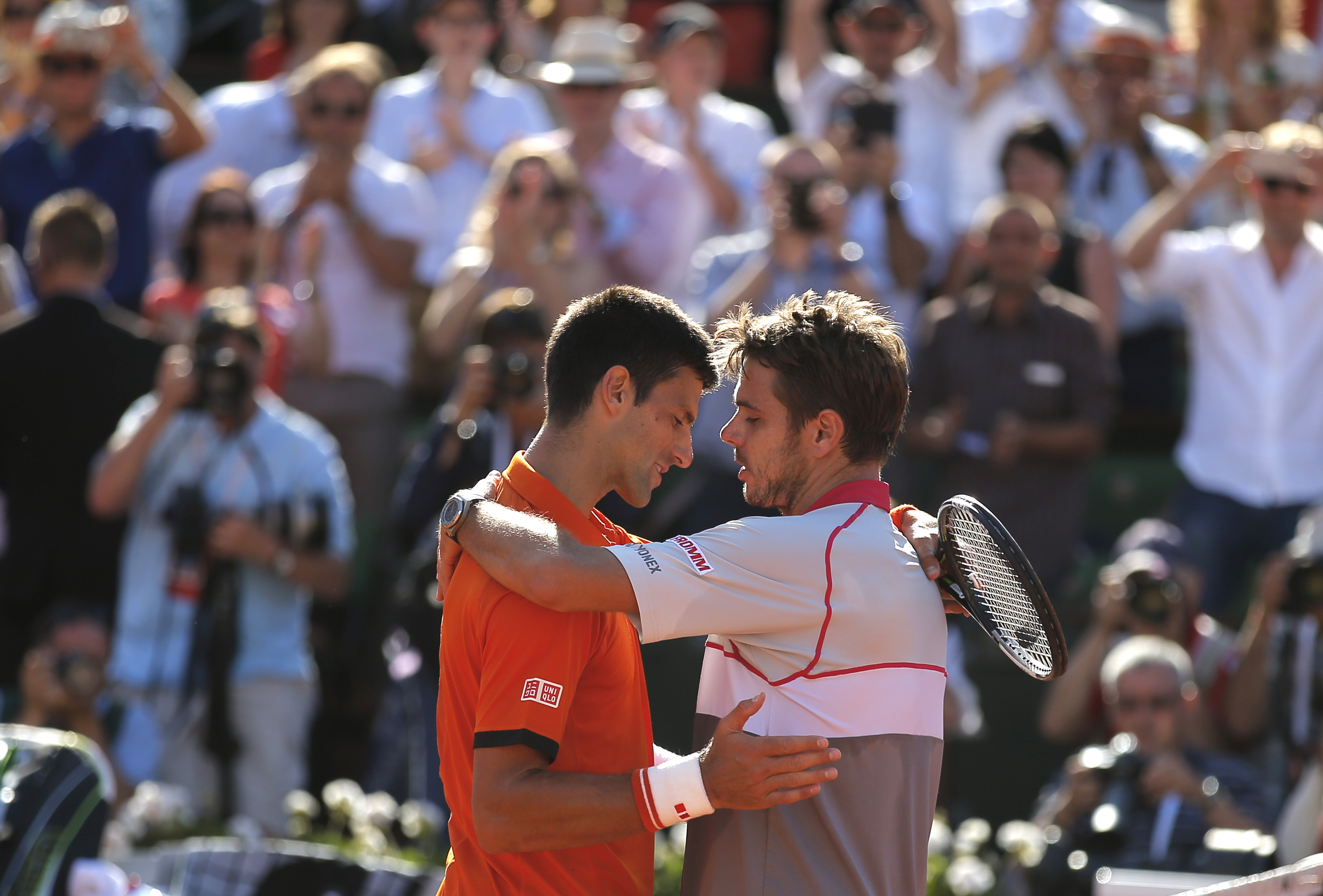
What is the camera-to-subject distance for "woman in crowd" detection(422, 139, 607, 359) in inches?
269

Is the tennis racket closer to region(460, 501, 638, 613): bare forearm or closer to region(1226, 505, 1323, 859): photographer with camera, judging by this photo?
region(460, 501, 638, 613): bare forearm

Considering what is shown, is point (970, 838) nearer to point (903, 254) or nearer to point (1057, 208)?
point (903, 254)

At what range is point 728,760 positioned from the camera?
2.64m

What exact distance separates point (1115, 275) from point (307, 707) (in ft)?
12.5

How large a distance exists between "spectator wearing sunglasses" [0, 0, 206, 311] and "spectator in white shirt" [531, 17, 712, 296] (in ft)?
5.60

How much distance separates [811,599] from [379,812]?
3.28 m

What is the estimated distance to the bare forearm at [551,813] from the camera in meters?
2.65

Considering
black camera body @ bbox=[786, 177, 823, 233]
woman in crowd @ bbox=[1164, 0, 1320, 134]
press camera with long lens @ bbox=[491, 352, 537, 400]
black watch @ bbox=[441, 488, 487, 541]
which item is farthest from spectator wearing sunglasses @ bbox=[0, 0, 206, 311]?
black watch @ bbox=[441, 488, 487, 541]

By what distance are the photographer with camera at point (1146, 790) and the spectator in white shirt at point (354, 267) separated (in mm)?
3305

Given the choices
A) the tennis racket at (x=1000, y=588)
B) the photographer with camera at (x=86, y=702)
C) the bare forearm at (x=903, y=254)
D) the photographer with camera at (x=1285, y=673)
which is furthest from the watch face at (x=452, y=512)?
the bare forearm at (x=903, y=254)

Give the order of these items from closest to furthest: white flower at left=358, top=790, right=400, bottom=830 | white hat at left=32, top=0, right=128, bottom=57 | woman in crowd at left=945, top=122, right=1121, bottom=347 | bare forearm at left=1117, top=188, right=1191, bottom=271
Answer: white flower at left=358, top=790, right=400, bottom=830, bare forearm at left=1117, top=188, right=1191, bottom=271, woman in crowd at left=945, top=122, right=1121, bottom=347, white hat at left=32, top=0, right=128, bottom=57

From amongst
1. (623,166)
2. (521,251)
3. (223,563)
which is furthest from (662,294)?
(223,563)

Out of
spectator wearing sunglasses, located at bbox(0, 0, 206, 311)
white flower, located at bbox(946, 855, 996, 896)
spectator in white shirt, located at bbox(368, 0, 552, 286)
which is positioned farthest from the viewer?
spectator in white shirt, located at bbox(368, 0, 552, 286)

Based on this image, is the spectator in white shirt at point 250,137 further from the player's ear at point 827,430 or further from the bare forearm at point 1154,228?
the player's ear at point 827,430
